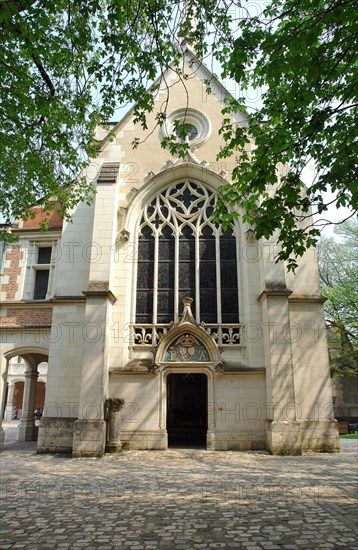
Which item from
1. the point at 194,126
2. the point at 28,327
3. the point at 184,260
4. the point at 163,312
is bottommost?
the point at 28,327

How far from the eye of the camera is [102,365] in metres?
11.3

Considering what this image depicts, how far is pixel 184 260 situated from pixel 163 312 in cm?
194

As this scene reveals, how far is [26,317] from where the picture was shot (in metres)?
13.4

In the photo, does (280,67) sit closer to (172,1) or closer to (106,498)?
(172,1)

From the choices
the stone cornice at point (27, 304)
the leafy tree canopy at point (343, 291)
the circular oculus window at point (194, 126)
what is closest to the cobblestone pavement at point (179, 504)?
the stone cornice at point (27, 304)

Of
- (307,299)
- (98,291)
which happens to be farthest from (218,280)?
(98,291)

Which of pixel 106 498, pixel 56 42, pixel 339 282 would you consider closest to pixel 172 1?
pixel 56 42

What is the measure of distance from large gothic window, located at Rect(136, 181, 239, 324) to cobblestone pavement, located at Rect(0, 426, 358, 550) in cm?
487

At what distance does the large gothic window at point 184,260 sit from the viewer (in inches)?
520

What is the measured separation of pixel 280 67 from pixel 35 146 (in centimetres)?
568

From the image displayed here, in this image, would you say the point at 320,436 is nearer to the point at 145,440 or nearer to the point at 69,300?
the point at 145,440

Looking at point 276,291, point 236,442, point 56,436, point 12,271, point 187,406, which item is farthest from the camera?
point 187,406

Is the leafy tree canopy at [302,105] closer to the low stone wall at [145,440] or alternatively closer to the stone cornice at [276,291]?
the stone cornice at [276,291]

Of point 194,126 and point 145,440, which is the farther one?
point 194,126
